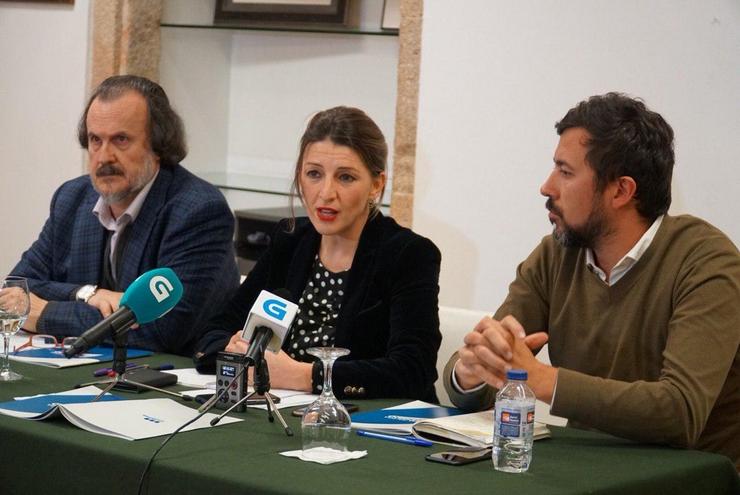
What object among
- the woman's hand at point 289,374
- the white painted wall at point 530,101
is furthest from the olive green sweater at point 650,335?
the white painted wall at point 530,101

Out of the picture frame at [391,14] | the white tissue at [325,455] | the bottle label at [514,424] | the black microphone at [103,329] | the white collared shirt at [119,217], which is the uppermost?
the picture frame at [391,14]

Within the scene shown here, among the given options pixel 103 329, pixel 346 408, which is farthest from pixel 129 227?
pixel 346 408

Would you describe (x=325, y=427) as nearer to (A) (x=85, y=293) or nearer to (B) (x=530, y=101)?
(A) (x=85, y=293)

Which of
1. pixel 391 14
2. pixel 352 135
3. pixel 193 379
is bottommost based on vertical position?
pixel 193 379

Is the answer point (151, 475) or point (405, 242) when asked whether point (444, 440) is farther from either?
point (405, 242)

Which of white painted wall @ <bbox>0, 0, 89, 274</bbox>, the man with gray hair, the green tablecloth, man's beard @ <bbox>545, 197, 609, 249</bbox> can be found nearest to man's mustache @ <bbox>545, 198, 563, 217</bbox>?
man's beard @ <bbox>545, 197, 609, 249</bbox>

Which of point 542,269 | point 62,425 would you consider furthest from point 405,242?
point 62,425

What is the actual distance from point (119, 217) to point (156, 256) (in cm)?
20

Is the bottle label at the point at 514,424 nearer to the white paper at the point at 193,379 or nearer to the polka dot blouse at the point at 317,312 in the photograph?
the white paper at the point at 193,379

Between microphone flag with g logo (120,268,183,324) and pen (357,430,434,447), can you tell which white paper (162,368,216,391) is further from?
pen (357,430,434,447)

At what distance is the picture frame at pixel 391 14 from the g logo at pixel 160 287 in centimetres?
252

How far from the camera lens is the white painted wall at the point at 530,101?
137 inches

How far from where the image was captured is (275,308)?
2.28 m

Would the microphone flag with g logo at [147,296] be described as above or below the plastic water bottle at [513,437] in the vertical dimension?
above
